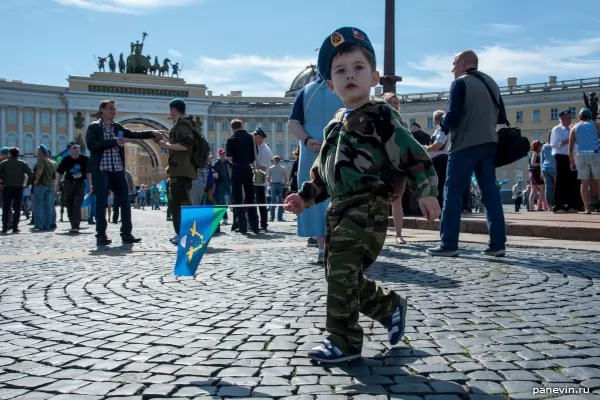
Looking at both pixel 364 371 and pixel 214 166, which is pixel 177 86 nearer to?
pixel 214 166

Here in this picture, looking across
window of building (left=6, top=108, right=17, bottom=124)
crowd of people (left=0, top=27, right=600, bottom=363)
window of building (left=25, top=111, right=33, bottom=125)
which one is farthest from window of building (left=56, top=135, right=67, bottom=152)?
crowd of people (left=0, top=27, right=600, bottom=363)

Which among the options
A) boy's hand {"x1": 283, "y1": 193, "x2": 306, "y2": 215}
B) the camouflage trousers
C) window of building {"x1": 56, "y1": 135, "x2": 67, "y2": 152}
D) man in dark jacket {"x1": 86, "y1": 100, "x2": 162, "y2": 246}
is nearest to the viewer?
the camouflage trousers

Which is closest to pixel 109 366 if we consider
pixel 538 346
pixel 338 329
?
pixel 338 329

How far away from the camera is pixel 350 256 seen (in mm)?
2643

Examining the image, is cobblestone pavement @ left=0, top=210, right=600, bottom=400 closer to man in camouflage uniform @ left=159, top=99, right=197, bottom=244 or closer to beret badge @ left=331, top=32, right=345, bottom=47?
beret badge @ left=331, top=32, right=345, bottom=47

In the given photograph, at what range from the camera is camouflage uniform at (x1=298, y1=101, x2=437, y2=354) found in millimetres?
2621

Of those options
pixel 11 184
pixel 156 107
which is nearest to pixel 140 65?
pixel 156 107

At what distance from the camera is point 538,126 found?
68.7 metres

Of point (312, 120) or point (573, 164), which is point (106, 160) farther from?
point (573, 164)

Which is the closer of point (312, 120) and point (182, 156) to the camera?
point (312, 120)

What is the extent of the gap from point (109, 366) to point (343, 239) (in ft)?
3.72

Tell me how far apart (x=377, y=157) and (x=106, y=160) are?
6254mm

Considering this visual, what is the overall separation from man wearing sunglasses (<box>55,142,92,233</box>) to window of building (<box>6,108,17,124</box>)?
211 feet

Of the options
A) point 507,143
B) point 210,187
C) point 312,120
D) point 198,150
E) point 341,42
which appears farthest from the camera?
point 210,187
